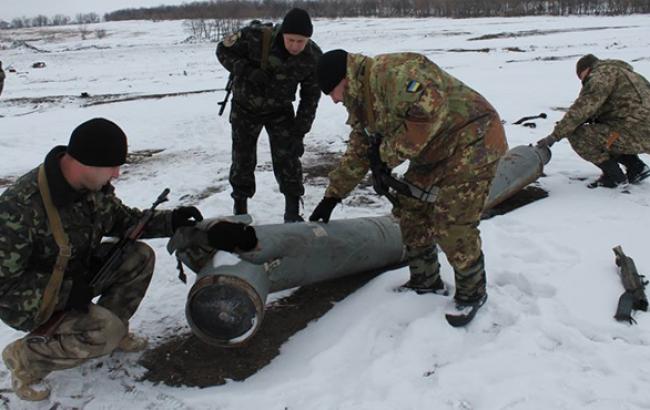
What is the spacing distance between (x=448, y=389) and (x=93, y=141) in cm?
203

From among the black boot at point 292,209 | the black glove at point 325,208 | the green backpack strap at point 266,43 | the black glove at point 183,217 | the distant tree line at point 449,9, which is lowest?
the black boot at point 292,209

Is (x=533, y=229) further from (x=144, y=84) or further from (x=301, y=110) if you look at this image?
(x=144, y=84)

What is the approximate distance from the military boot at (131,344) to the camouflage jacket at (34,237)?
502mm

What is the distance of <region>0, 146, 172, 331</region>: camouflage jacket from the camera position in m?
2.34

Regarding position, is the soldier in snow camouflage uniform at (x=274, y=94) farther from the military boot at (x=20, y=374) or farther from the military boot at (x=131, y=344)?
the military boot at (x=20, y=374)

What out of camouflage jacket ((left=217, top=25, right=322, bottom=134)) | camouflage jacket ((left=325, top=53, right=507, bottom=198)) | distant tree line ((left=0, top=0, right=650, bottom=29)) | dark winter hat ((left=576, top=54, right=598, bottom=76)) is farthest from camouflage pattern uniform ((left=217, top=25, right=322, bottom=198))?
distant tree line ((left=0, top=0, right=650, bottom=29))

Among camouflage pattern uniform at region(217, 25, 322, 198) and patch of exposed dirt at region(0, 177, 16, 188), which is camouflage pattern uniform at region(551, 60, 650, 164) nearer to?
camouflage pattern uniform at region(217, 25, 322, 198)

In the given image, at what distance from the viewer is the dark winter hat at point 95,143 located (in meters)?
2.33

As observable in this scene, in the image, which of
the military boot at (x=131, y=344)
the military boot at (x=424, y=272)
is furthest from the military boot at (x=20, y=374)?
the military boot at (x=424, y=272)

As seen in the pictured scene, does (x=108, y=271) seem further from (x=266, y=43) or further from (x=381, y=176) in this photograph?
(x=266, y=43)

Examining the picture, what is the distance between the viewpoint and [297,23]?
12.5 ft

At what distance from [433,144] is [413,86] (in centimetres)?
43

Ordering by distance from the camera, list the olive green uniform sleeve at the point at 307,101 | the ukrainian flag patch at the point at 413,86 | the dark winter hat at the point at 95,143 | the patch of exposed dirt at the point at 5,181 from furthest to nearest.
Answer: the patch of exposed dirt at the point at 5,181 < the olive green uniform sleeve at the point at 307,101 < the ukrainian flag patch at the point at 413,86 < the dark winter hat at the point at 95,143

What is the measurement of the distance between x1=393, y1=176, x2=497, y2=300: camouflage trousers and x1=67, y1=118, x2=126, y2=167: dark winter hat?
64.7 inches
